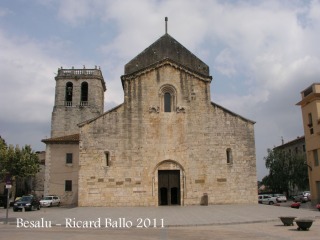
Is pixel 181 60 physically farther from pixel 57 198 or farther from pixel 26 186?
pixel 26 186

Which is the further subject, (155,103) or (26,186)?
(26,186)

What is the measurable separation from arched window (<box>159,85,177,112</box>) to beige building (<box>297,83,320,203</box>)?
44.1ft

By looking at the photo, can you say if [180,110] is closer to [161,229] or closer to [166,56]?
[166,56]

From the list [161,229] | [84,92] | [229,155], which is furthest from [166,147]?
[84,92]

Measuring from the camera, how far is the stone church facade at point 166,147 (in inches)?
1046

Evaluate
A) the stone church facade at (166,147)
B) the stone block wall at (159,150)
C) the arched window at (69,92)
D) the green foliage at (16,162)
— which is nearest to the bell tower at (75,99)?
the arched window at (69,92)

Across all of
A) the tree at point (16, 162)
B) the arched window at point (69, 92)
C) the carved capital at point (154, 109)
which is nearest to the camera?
the carved capital at point (154, 109)

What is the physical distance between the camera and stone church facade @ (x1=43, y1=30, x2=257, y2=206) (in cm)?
2656

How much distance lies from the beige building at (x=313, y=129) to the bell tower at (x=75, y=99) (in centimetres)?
2728

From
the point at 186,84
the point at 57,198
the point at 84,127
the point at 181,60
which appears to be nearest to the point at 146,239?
the point at 84,127

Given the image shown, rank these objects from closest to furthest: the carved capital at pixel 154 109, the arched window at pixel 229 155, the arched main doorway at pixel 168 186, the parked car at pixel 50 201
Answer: the arched main doorway at pixel 168 186 < the arched window at pixel 229 155 < the carved capital at pixel 154 109 < the parked car at pixel 50 201

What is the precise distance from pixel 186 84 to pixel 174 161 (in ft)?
21.1

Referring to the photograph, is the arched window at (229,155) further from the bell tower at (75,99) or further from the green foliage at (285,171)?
the green foliage at (285,171)

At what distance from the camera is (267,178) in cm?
5350
